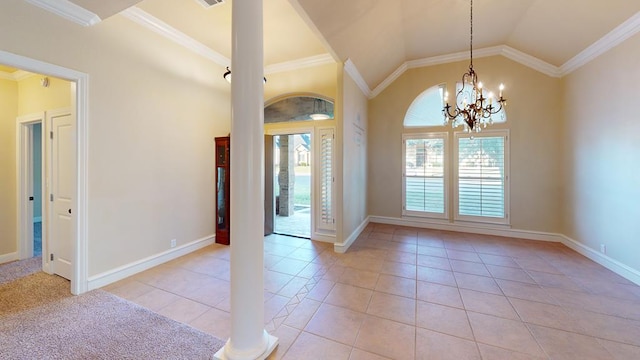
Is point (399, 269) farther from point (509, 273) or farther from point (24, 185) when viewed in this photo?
point (24, 185)

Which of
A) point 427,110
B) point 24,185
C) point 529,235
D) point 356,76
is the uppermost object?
point 356,76

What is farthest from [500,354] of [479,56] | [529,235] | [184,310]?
[479,56]

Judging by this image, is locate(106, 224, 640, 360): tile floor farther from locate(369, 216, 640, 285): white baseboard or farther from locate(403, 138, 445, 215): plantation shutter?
locate(403, 138, 445, 215): plantation shutter

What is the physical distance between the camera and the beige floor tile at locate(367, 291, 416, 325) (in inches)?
87.7

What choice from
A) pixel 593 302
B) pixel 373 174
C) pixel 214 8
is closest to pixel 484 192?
pixel 373 174

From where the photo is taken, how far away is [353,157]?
14.8 feet

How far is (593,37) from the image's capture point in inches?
130

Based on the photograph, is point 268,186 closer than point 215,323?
No

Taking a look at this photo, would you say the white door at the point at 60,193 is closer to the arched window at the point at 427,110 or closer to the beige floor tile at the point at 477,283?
the beige floor tile at the point at 477,283

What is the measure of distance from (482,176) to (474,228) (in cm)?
111

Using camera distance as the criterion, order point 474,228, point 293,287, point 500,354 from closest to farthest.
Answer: point 500,354 → point 293,287 → point 474,228

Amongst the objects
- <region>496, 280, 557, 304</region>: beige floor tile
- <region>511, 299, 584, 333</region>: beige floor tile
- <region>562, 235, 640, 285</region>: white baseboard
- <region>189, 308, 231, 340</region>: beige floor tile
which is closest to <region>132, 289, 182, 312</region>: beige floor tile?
<region>189, 308, 231, 340</region>: beige floor tile

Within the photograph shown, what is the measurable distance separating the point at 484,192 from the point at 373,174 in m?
2.32

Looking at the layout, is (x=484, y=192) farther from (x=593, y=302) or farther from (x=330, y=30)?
(x=330, y=30)
